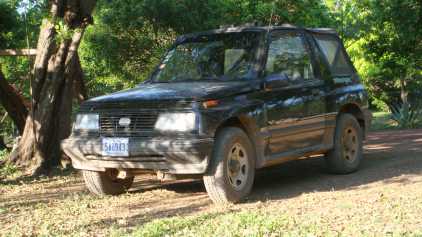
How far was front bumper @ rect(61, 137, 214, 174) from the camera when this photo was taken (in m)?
6.27

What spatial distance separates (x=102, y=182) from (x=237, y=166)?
1.62m

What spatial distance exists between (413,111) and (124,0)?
9.86 m

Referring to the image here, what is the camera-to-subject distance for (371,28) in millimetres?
20641

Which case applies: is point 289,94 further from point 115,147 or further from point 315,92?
point 115,147

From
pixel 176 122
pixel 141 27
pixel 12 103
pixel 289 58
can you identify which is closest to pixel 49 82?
pixel 12 103

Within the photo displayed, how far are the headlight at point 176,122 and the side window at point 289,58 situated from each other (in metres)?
1.42

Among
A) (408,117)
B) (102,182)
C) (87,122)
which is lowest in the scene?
(408,117)

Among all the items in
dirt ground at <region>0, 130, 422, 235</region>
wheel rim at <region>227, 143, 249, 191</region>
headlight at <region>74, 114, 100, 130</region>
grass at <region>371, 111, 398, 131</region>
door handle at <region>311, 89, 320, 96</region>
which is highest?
door handle at <region>311, 89, 320, 96</region>

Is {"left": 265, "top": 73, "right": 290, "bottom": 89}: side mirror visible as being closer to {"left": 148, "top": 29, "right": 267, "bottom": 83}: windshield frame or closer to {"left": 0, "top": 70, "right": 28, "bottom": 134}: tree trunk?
{"left": 148, "top": 29, "right": 267, "bottom": 83}: windshield frame

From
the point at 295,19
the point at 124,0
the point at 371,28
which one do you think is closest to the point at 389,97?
the point at 371,28

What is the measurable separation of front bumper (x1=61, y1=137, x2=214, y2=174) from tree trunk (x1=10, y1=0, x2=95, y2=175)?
9.63 feet

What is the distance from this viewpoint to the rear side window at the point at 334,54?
8664 mm

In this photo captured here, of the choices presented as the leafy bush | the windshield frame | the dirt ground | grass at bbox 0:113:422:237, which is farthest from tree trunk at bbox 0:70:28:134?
the leafy bush

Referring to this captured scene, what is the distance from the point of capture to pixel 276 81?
729 cm
